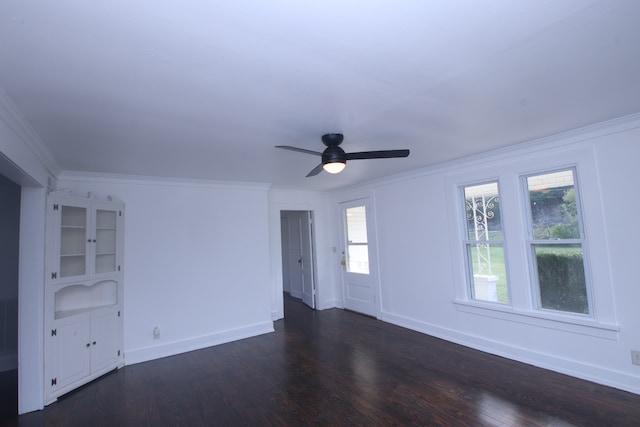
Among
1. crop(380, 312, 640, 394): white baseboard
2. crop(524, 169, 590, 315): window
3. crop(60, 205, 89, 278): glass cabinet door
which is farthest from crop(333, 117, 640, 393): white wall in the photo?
crop(60, 205, 89, 278): glass cabinet door

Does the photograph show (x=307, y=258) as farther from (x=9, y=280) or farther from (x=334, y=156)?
(x=9, y=280)

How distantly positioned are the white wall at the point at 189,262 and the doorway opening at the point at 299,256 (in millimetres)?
1411

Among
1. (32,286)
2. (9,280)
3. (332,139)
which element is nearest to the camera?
(332,139)

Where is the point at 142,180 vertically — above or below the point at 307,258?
above

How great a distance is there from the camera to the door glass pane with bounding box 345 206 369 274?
19.6 feet

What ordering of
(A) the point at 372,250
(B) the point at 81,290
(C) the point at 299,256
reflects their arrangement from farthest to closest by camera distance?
(C) the point at 299,256, (A) the point at 372,250, (B) the point at 81,290

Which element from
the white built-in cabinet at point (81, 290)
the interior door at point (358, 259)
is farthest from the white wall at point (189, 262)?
the interior door at point (358, 259)

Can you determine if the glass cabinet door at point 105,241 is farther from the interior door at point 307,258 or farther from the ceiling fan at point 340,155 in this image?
the interior door at point 307,258

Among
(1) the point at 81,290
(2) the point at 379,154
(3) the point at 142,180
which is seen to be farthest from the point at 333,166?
(1) the point at 81,290

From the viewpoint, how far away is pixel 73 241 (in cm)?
360

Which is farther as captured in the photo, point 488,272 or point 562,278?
point 488,272

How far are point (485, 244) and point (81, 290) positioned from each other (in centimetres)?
512

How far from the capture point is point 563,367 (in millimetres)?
3289

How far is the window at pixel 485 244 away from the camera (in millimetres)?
3949
